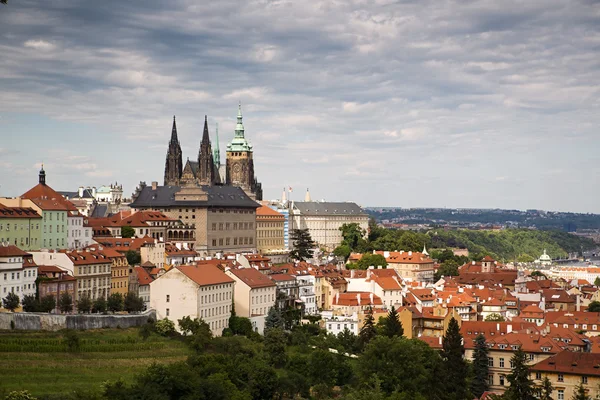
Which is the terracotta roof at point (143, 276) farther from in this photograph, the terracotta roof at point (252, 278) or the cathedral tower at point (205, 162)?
the cathedral tower at point (205, 162)

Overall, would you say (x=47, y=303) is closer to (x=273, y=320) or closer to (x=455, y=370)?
(x=273, y=320)

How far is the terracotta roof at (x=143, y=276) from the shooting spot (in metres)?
95.9

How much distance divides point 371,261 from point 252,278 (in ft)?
166

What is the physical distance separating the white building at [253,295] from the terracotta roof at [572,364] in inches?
973

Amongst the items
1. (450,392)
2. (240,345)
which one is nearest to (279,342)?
(240,345)

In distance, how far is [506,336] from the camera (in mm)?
88438

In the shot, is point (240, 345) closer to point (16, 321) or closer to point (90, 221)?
point (16, 321)

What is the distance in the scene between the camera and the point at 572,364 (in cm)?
7862

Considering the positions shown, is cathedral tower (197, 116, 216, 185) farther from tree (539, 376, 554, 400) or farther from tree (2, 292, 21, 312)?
tree (539, 376, 554, 400)

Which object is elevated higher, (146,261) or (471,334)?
(146,261)

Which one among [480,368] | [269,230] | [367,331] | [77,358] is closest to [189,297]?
[77,358]

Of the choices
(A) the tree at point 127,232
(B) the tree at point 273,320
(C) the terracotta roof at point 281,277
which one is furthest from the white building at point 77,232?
(B) the tree at point 273,320

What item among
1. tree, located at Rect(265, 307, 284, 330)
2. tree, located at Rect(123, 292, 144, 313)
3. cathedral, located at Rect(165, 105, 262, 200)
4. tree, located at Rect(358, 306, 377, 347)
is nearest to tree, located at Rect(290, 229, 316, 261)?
cathedral, located at Rect(165, 105, 262, 200)

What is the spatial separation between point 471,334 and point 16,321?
133 feet
